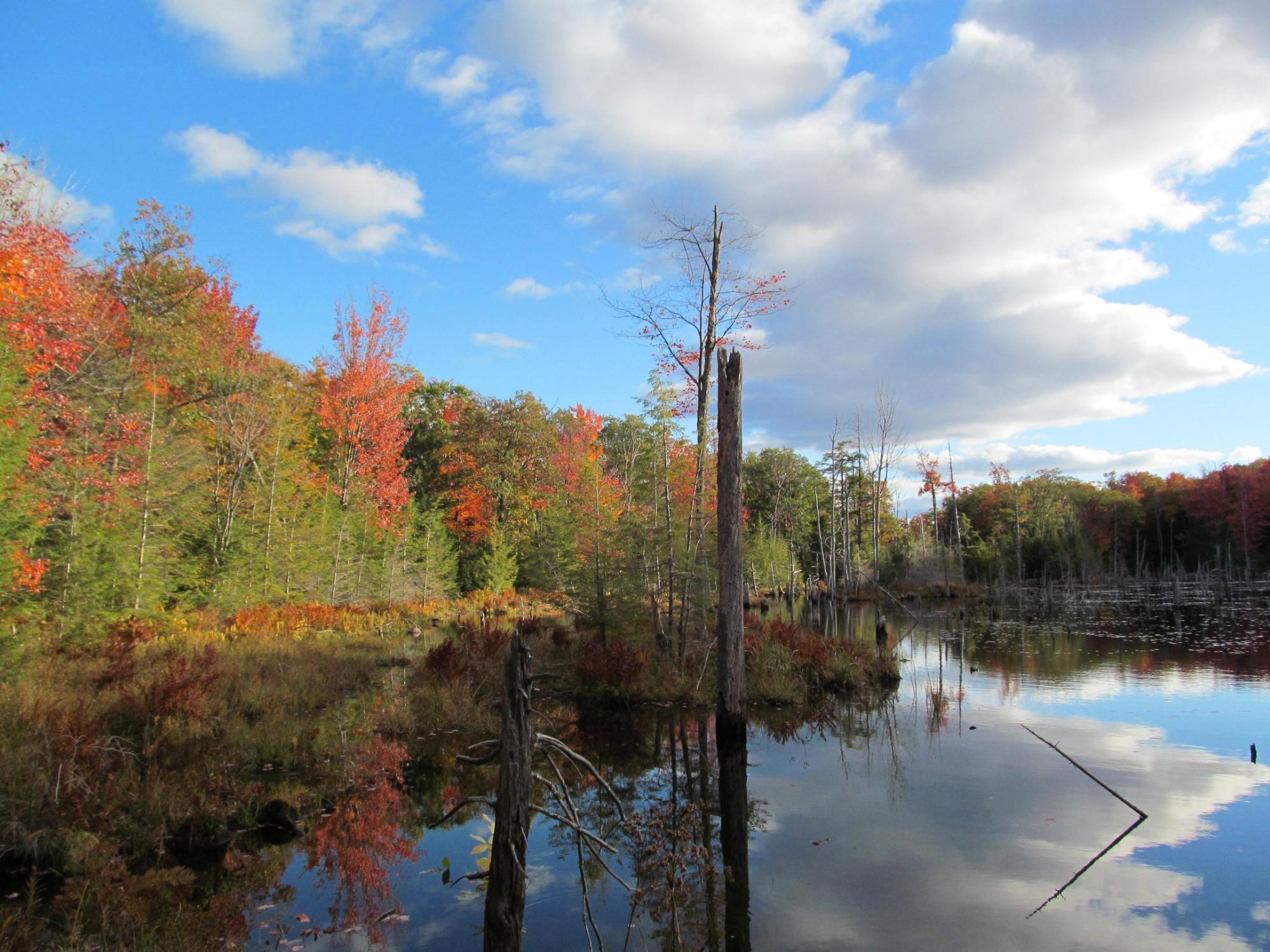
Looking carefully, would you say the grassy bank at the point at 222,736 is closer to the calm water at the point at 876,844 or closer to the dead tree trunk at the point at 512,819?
the calm water at the point at 876,844

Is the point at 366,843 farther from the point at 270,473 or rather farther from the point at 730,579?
the point at 270,473

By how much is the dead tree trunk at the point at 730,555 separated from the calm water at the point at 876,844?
89 cm

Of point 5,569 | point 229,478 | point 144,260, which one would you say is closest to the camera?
point 5,569

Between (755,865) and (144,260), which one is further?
(144,260)

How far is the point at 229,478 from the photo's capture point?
21078 millimetres

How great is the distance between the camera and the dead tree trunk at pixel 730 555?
34.6ft

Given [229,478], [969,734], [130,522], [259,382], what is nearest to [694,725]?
[969,734]

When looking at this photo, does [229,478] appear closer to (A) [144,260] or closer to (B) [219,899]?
(A) [144,260]

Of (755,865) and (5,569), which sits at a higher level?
(5,569)

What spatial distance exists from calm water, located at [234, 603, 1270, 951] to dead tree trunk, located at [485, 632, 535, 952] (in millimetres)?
790

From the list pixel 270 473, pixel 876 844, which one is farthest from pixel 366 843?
pixel 270 473

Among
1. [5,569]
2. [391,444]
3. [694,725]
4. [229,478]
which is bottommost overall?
[694,725]

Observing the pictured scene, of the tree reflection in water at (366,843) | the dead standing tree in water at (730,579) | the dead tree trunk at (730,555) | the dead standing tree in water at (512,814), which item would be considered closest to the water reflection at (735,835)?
the dead standing tree in water at (730,579)

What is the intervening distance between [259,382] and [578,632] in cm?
1341
